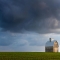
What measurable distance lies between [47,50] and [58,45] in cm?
473

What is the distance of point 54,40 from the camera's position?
2532 inches

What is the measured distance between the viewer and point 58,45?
66562 millimetres

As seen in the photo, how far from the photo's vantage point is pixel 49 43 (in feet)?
213

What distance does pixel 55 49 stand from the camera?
211ft

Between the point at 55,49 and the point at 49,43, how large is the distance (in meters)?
3.10

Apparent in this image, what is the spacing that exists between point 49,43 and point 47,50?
2892 mm

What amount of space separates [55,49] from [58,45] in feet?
9.76

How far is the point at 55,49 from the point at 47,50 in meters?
3.17

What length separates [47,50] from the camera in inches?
2586

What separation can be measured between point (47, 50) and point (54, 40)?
4756mm
